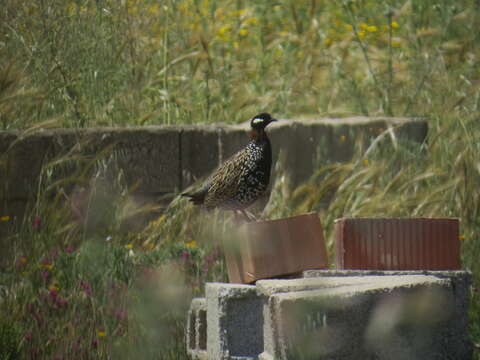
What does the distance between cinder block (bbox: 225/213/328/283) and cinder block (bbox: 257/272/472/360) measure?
398 millimetres

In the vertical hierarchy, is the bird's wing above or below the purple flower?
above

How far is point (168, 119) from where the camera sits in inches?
263

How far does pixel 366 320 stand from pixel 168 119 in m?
3.46

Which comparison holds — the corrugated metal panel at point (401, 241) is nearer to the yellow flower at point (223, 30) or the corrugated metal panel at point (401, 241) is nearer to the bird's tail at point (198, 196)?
the bird's tail at point (198, 196)

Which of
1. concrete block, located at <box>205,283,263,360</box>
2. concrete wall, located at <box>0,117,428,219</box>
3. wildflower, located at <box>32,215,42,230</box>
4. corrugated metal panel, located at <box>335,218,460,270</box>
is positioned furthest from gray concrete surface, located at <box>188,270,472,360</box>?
concrete wall, located at <box>0,117,428,219</box>

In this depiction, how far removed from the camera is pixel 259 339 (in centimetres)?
407

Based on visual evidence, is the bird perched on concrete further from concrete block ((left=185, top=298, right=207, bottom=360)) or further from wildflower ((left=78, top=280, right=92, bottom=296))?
wildflower ((left=78, top=280, right=92, bottom=296))

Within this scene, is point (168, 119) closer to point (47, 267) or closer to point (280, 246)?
point (47, 267)

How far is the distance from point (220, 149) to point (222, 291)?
227cm

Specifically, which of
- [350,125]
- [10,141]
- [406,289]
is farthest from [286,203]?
[406,289]

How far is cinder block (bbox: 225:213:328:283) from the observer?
4.08 meters

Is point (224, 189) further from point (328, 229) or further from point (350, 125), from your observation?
point (350, 125)

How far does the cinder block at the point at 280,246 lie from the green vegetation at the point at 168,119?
451 millimetres

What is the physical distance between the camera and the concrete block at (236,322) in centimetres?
402
